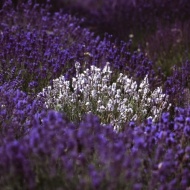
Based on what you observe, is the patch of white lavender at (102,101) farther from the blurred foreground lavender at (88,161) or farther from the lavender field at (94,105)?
the blurred foreground lavender at (88,161)

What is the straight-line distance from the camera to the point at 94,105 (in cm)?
349

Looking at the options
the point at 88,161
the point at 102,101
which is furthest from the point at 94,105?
the point at 88,161

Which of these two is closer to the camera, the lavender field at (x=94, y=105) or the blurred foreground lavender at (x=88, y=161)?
the blurred foreground lavender at (x=88, y=161)

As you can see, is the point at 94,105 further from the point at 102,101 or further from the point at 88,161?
the point at 88,161

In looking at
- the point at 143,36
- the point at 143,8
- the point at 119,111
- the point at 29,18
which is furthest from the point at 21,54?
the point at 143,8

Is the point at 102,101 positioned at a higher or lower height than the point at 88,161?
higher

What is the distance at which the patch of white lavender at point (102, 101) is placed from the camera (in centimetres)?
331

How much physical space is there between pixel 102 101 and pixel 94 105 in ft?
0.24

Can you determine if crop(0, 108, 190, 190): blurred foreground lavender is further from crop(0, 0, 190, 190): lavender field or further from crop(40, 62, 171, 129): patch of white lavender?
crop(40, 62, 171, 129): patch of white lavender

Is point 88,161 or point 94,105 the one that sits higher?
point 94,105

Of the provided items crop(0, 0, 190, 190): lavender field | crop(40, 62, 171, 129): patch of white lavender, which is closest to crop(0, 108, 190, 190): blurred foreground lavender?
crop(0, 0, 190, 190): lavender field

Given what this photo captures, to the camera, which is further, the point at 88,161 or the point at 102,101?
the point at 102,101

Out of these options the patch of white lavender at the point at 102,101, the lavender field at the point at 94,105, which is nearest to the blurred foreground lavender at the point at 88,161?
the lavender field at the point at 94,105

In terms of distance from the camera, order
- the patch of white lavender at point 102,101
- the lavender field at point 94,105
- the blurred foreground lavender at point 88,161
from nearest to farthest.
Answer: the blurred foreground lavender at point 88,161
the lavender field at point 94,105
the patch of white lavender at point 102,101
